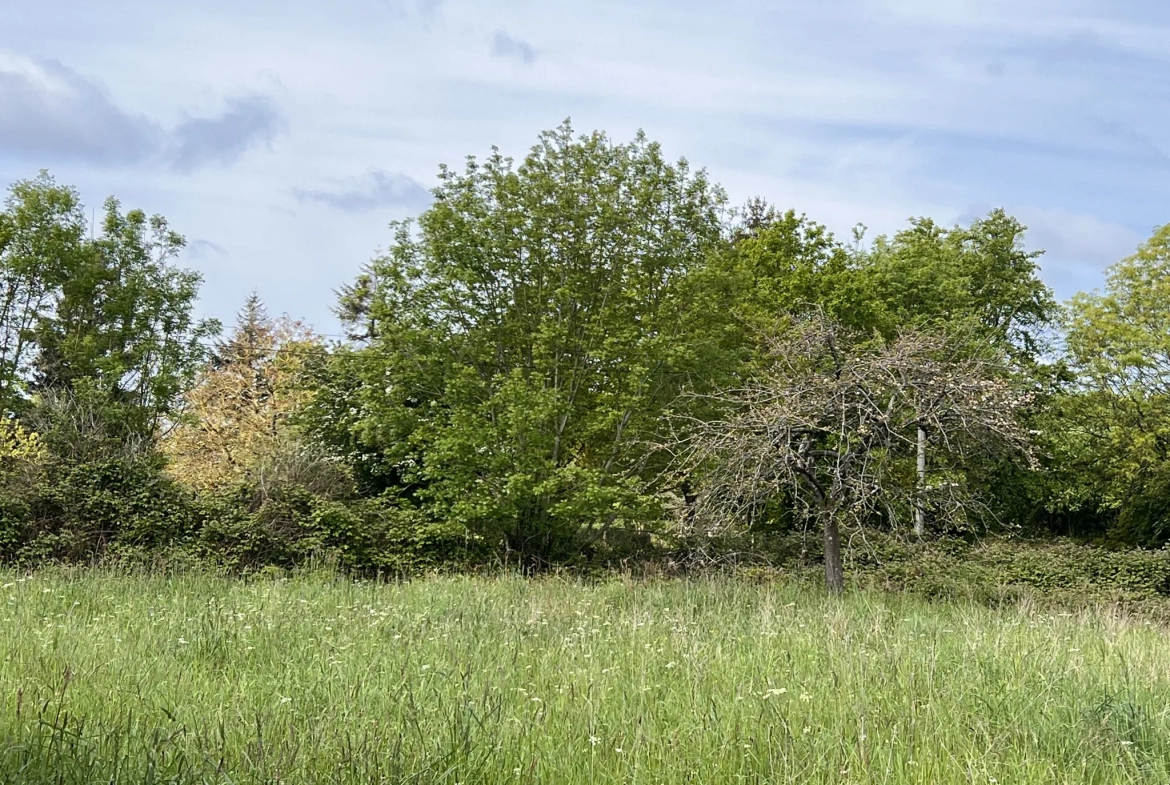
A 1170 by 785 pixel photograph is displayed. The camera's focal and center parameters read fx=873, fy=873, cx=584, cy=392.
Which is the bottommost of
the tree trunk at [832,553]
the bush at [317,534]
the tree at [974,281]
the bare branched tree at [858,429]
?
the bush at [317,534]

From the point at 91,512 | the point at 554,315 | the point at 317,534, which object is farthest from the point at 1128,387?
the point at 91,512

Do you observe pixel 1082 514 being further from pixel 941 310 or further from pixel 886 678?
pixel 886 678

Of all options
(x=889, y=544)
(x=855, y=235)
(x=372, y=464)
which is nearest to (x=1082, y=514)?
(x=855, y=235)

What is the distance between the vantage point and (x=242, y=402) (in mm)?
27797

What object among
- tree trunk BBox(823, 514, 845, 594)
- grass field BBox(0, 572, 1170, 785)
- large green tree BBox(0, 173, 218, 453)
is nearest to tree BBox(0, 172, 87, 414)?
large green tree BBox(0, 173, 218, 453)

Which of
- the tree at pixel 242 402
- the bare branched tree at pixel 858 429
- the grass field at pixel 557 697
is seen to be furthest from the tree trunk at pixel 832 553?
the tree at pixel 242 402

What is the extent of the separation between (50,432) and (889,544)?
15.9 meters

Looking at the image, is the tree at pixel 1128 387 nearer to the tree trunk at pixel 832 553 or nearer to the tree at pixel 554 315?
the tree at pixel 554 315

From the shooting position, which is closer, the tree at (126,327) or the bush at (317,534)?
the bush at (317,534)

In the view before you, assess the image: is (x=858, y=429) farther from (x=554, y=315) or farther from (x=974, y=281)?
(x=974, y=281)

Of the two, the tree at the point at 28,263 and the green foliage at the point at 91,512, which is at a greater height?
the tree at the point at 28,263

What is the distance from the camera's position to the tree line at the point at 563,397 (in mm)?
11570

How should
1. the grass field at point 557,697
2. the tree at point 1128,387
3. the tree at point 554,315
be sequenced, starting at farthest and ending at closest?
the tree at point 1128,387, the tree at point 554,315, the grass field at point 557,697

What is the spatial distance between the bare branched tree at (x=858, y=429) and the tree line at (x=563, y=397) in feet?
0.17
